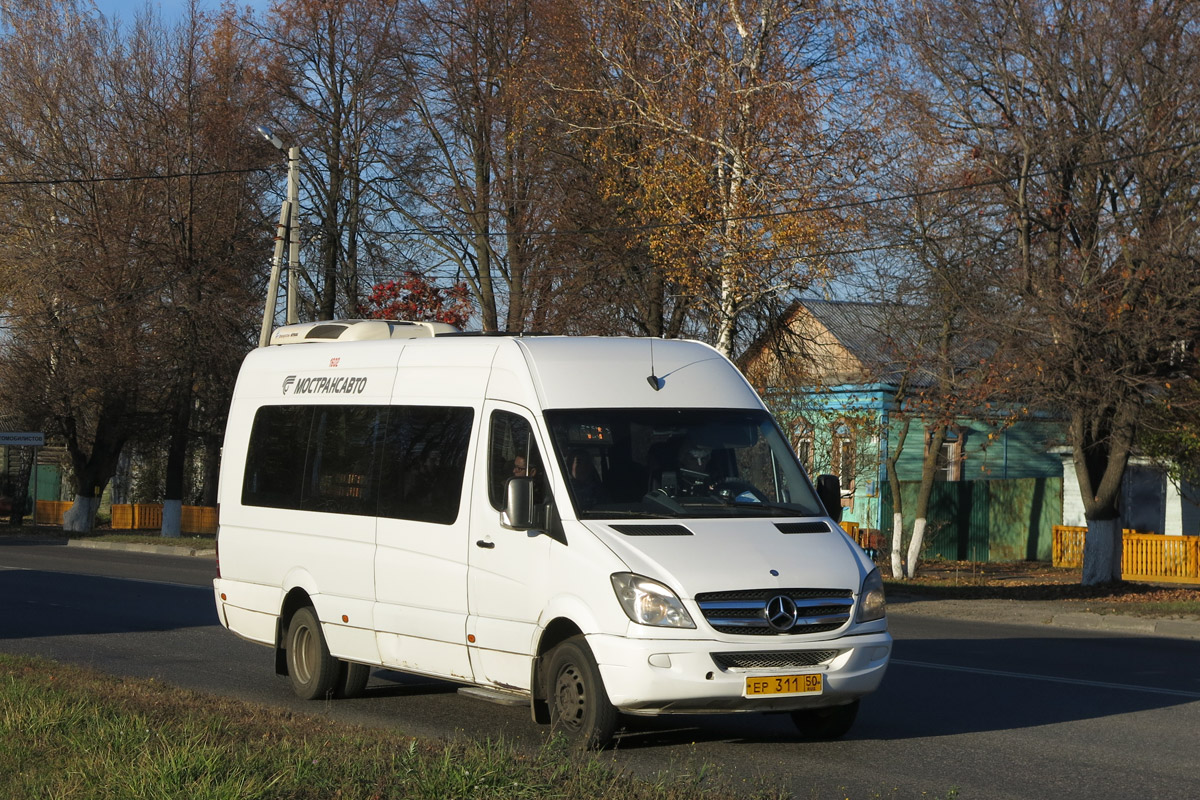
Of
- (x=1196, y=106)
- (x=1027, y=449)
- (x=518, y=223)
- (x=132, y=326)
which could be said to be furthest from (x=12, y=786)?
(x=1027, y=449)

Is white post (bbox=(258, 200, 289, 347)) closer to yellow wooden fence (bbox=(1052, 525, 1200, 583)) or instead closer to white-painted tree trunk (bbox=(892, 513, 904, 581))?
white-painted tree trunk (bbox=(892, 513, 904, 581))

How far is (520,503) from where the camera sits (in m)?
8.30

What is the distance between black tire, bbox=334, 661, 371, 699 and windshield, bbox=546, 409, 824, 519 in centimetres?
281

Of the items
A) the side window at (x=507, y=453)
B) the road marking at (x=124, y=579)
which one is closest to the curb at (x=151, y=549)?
the road marking at (x=124, y=579)

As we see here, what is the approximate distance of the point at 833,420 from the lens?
32594mm

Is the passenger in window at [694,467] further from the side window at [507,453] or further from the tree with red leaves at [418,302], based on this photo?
the tree with red leaves at [418,302]

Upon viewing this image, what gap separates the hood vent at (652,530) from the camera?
8047 mm

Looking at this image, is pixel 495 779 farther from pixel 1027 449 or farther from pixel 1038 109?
pixel 1027 449

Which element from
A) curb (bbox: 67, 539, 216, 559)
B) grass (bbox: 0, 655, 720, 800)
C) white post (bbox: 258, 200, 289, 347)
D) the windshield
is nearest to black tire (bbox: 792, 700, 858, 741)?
the windshield

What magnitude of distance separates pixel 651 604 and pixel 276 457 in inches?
177

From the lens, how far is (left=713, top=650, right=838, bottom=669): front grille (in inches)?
304

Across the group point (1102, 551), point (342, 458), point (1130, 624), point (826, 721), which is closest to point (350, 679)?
point (342, 458)

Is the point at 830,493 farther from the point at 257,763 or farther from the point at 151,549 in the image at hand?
the point at 151,549

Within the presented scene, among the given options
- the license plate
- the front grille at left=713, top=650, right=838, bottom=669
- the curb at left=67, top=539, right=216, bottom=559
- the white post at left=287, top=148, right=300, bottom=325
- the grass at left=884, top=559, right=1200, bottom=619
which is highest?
the white post at left=287, top=148, right=300, bottom=325
